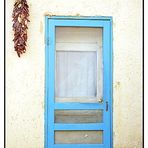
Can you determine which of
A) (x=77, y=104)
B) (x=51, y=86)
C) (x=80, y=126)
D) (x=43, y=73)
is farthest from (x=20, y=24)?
(x=80, y=126)

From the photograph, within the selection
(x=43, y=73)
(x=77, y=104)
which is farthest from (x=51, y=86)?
(x=77, y=104)

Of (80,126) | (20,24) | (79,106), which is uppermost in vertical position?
(20,24)

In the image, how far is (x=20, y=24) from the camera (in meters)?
5.17

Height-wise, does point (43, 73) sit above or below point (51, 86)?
above

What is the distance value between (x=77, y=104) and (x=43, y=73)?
2.09 feet

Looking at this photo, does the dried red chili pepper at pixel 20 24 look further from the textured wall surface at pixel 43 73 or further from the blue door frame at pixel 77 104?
the blue door frame at pixel 77 104

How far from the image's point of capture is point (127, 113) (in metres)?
5.40

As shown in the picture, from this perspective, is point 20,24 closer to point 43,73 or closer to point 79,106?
point 43,73

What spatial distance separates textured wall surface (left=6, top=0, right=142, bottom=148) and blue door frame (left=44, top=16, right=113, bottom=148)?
69 mm

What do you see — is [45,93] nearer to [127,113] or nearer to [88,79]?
[88,79]

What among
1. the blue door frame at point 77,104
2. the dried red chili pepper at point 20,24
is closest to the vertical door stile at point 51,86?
the blue door frame at point 77,104

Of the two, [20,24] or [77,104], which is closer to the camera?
[20,24]

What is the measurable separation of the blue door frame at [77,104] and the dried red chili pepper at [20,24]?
12.3 inches
